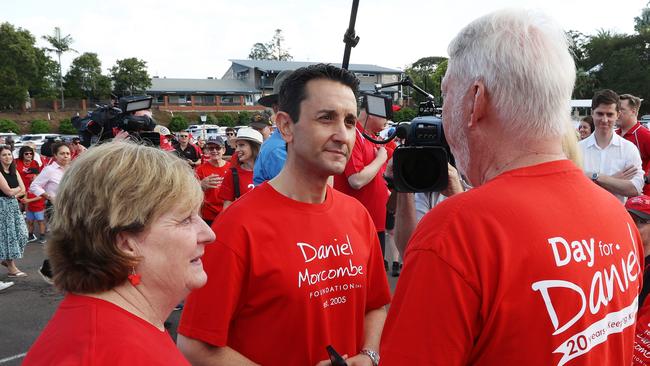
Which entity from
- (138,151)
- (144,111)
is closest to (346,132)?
(138,151)

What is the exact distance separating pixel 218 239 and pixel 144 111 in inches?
98.4

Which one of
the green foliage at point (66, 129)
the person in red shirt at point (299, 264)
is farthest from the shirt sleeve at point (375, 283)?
the green foliage at point (66, 129)

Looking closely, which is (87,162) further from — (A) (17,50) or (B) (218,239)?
(A) (17,50)

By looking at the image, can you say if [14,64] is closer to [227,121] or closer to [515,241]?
[227,121]

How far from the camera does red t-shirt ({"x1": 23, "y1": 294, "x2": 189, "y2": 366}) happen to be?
114 cm

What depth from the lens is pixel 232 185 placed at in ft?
17.4

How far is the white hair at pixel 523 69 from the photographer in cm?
115

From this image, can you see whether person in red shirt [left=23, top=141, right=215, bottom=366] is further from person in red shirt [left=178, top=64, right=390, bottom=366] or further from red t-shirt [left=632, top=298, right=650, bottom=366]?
red t-shirt [left=632, top=298, right=650, bottom=366]

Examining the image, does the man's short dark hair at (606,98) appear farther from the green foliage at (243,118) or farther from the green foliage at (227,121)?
the green foliage at (227,121)

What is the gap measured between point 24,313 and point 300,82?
197 inches

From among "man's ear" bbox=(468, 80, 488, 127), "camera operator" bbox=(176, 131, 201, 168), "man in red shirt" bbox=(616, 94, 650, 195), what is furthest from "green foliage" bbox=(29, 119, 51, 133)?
"man's ear" bbox=(468, 80, 488, 127)

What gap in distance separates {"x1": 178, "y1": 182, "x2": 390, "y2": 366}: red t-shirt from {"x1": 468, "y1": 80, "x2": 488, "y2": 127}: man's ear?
0.89 meters

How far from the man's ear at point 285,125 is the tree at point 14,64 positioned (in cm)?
5500

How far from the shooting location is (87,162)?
4.53ft
